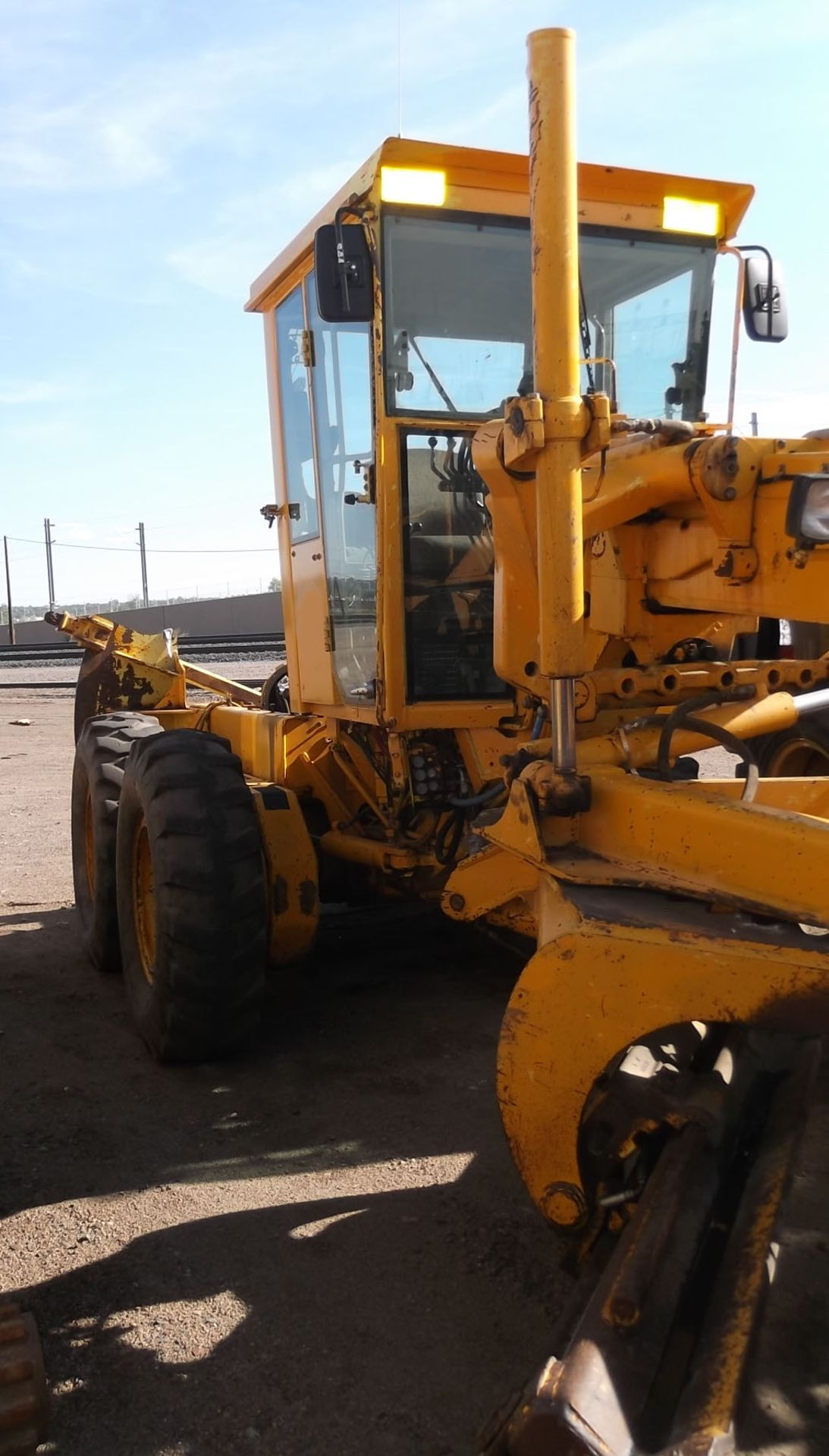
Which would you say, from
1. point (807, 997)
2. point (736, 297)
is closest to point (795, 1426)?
point (807, 997)

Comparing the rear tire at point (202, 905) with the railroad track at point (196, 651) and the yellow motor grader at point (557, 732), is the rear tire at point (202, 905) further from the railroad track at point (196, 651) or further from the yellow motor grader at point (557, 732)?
the railroad track at point (196, 651)

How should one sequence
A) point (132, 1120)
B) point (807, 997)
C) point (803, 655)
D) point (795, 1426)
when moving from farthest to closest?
point (803, 655) < point (132, 1120) < point (807, 997) < point (795, 1426)

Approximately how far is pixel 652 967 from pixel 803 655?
162 inches

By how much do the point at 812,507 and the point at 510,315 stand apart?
7.15 ft

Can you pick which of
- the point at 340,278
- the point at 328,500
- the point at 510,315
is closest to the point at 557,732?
the point at 340,278

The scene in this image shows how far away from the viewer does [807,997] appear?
218 cm

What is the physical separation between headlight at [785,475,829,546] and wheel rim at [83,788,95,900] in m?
3.73

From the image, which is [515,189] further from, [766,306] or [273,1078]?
[273,1078]

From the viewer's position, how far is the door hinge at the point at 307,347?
482cm

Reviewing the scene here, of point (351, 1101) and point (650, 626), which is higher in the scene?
point (650, 626)

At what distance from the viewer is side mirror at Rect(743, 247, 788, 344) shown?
429 cm

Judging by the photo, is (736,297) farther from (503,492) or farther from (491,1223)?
(491,1223)

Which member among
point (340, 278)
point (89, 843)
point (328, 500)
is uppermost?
point (340, 278)

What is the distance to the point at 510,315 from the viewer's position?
439cm
